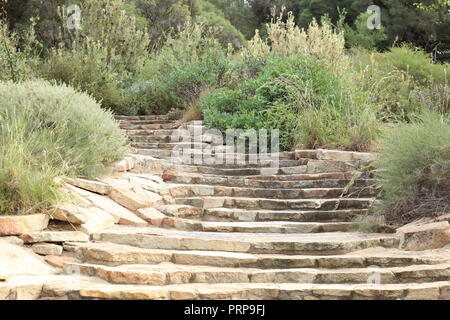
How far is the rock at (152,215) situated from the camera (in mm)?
6004

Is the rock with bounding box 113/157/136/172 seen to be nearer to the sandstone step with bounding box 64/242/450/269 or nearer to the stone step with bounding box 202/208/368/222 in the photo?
the stone step with bounding box 202/208/368/222

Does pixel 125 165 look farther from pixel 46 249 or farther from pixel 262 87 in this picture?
pixel 262 87

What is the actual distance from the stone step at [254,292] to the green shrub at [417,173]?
1.57 meters

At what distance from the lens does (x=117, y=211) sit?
5.98m

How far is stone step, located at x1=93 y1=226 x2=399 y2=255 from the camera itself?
499cm

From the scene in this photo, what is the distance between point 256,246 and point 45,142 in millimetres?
2345

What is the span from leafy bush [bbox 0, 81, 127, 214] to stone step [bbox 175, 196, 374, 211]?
109 cm

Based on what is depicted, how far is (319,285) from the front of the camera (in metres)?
4.18

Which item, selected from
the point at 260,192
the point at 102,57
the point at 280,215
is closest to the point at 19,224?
the point at 280,215

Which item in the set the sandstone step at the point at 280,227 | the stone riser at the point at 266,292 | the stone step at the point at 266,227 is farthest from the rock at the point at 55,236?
the sandstone step at the point at 280,227

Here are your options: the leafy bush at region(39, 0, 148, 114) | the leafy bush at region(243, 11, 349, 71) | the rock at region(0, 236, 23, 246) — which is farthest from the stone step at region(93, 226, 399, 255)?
the leafy bush at region(39, 0, 148, 114)
